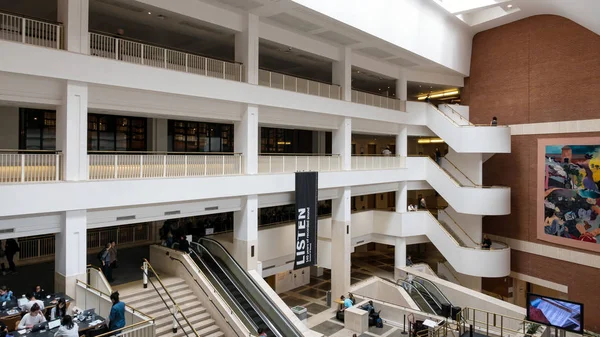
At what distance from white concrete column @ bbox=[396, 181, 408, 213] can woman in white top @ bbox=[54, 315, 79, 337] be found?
A: 20.0 metres

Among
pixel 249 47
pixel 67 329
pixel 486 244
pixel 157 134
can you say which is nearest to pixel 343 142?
pixel 249 47

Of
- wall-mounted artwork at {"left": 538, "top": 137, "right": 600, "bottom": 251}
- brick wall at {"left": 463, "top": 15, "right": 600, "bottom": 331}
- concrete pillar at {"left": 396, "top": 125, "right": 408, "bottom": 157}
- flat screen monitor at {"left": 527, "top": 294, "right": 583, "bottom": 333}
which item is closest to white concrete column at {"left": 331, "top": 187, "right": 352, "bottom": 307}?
concrete pillar at {"left": 396, "top": 125, "right": 408, "bottom": 157}

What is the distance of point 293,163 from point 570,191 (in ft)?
48.5

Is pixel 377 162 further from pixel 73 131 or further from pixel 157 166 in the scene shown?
pixel 73 131

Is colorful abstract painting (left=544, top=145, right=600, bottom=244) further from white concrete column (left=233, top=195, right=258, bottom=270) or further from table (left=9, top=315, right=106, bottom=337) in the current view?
table (left=9, top=315, right=106, bottom=337)

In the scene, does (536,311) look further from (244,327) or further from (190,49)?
(190,49)

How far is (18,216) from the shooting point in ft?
37.3

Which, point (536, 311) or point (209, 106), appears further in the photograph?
point (209, 106)

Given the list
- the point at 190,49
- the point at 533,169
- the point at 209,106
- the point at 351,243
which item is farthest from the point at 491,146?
the point at 190,49

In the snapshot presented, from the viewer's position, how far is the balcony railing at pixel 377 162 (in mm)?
22828

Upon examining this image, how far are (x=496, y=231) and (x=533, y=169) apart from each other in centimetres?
464

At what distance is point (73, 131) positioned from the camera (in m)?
12.2

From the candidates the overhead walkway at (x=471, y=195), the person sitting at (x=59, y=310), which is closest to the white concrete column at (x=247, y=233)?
the person sitting at (x=59, y=310)

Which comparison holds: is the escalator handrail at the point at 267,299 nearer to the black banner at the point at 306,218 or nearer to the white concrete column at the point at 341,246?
the black banner at the point at 306,218
